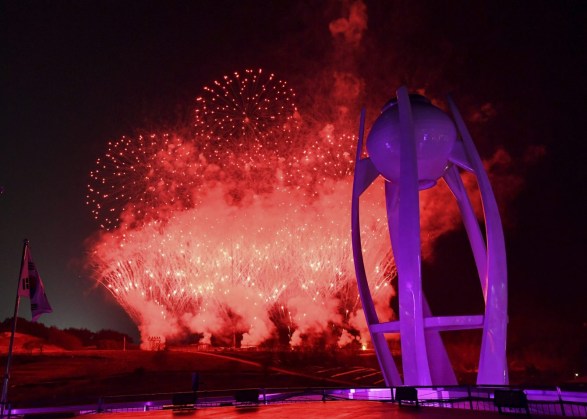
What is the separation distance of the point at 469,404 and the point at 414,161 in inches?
311

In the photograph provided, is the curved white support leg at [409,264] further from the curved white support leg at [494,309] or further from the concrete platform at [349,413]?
the curved white support leg at [494,309]

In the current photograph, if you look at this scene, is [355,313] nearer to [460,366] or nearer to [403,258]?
[460,366]

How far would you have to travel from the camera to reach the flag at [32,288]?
1808 cm

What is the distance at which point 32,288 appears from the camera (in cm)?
1831

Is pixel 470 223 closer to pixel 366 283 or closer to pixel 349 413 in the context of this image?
pixel 366 283

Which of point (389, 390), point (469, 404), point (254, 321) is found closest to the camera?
point (469, 404)

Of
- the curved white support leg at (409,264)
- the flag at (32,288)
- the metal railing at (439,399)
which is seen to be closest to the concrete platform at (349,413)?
the metal railing at (439,399)

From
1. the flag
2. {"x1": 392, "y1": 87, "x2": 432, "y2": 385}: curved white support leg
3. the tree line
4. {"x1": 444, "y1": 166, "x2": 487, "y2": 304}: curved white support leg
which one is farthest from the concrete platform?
the tree line

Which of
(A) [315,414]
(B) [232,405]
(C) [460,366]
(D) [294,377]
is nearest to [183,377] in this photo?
(D) [294,377]

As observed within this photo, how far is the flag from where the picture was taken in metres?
18.1

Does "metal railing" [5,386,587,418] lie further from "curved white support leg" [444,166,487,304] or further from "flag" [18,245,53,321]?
"curved white support leg" [444,166,487,304]

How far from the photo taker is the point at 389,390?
16.5 metres

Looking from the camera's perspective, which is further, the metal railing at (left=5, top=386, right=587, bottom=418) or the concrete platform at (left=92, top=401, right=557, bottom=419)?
the metal railing at (left=5, top=386, right=587, bottom=418)

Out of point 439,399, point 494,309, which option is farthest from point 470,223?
point 439,399
